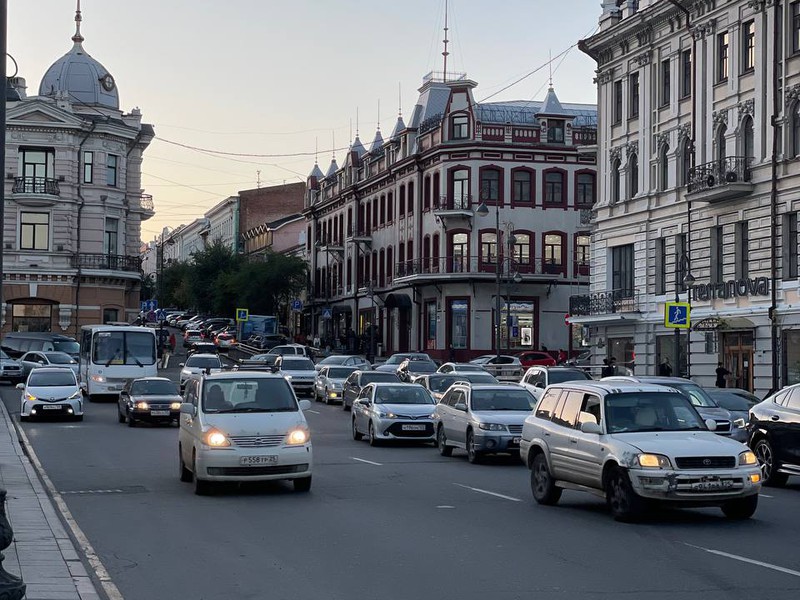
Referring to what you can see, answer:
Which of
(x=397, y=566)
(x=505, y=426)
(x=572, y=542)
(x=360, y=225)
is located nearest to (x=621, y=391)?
(x=572, y=542)

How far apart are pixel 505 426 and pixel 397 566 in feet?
41.6

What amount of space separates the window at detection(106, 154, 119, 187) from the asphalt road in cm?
5987

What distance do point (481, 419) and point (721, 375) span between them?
19173 mm

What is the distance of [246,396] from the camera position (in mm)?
19219

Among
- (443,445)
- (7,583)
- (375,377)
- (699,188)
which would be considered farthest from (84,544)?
(699,188)

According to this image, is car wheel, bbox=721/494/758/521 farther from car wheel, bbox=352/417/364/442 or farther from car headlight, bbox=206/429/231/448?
car wheel, bbox=352/417/364/442

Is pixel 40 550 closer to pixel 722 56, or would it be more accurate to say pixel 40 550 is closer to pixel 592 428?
pixel 592 428

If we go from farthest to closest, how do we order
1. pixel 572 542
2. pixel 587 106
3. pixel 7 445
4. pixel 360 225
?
pixel 360 225, pixel 587 106, pixel 7 445, pixel 572 542

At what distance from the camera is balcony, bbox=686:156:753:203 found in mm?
42781

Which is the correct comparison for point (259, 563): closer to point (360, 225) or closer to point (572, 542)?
point (572, 542)

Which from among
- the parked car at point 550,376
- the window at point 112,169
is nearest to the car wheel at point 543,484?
the parked car at point 550,376

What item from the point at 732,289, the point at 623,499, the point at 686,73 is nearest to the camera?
the point at 623,499

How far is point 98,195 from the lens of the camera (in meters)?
79.1

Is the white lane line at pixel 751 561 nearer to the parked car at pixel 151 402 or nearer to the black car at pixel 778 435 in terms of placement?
the black car at pixel 778 435
